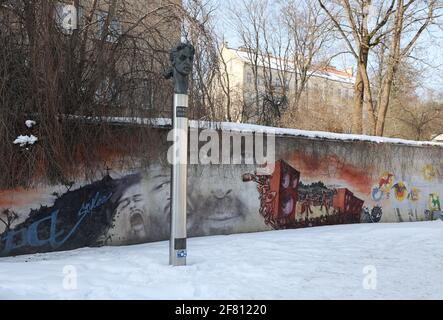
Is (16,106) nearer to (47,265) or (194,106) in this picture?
(47,265)

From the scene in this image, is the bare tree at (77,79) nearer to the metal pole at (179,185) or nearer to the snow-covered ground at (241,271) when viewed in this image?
the snow-covered ground at (241,271)

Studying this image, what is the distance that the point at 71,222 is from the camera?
8703mm

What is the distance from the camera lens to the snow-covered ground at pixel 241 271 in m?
→ 5.74

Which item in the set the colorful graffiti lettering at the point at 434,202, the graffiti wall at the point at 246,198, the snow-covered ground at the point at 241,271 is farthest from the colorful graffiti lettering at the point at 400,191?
the snow-covered ground at the point at 241,271

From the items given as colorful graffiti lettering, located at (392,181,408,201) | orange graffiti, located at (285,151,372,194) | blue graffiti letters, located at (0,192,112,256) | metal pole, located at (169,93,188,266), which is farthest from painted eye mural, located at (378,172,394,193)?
metal pole, located at (169,93,188,266)

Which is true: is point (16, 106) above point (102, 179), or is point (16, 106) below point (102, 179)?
above

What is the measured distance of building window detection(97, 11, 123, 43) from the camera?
8914 mm

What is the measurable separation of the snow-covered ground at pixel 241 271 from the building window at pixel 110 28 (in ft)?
12.6

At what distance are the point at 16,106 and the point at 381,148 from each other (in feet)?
34.8

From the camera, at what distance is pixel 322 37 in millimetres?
24406

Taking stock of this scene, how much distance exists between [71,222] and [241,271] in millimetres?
3489

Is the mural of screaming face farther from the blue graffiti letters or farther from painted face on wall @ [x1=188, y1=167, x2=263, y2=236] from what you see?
the blue graffiti letters

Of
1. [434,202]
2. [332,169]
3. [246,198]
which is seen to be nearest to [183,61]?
[246,198]
